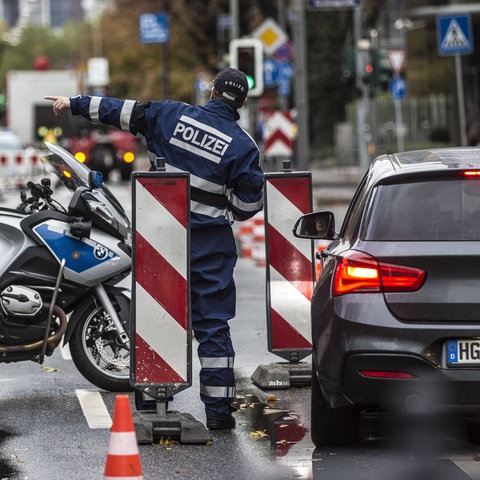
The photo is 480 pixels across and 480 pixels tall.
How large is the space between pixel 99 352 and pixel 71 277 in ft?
1.73

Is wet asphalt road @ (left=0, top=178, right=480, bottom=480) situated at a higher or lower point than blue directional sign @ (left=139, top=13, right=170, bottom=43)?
lower

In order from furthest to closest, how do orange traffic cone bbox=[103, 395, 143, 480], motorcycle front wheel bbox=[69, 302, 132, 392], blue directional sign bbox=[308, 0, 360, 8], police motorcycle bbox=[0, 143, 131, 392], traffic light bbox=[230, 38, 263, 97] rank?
1. traffic light bbox=[230, 38, 263, 97]
2. blue directional sign bbox=[308, 0, 360, 8]
3. motorcycle front wheel bbox=[69, 302, 132, 392]
4. police motorcycle bbox=[0, 143, 131, 392]
5. orange traffic cone bbox=[103, 395, 143, 480]

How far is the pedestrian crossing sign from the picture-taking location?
20.9 metres

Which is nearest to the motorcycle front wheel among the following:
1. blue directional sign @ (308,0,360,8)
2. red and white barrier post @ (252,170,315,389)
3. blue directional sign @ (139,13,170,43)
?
red and white barrier post @ (252,170,315,389)

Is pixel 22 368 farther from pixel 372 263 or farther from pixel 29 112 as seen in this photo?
pixel 29 112

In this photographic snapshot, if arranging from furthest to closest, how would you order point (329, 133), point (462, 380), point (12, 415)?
point (329, 133)
point (12, 415)
point (462, 380)

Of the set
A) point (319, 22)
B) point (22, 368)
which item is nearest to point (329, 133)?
point (319, 22)

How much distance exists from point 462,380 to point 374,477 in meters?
0.58

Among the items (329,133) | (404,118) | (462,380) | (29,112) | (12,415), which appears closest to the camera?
(462,380)

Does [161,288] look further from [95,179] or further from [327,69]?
[327,69]

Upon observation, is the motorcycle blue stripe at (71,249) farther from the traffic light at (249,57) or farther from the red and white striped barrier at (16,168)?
the red and white striped barrier at (16,168)

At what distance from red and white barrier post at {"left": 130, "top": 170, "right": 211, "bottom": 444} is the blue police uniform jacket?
312 millimetres

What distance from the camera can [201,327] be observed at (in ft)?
26.3

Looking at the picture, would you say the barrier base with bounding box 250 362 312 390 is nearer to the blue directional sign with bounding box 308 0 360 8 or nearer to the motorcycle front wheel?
the motorcycle front wheel
